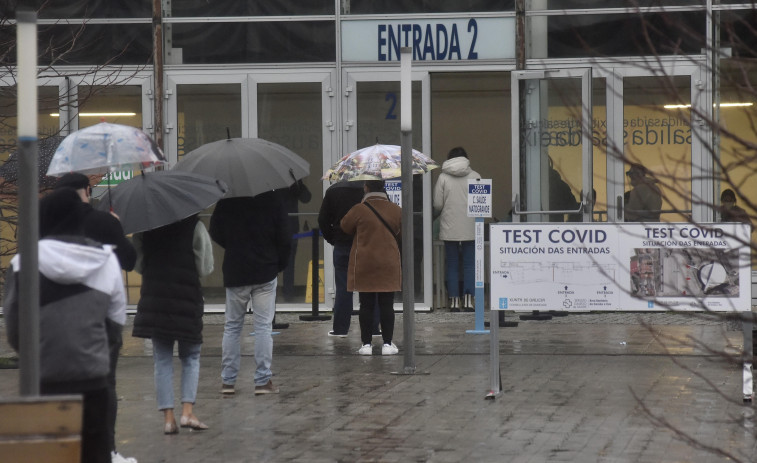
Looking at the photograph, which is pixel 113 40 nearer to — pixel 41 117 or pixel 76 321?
pixel 41 117

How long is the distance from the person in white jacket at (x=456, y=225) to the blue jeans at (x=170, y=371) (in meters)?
7.56

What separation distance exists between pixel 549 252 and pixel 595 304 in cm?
50

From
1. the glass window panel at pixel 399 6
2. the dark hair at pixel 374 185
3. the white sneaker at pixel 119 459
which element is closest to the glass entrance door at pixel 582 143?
the glass window panel at pixel 399 6

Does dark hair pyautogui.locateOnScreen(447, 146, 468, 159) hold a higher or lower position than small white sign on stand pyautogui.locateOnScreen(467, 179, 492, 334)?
higher

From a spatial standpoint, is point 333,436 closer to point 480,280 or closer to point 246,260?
point 246,260

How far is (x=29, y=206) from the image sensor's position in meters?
4.77

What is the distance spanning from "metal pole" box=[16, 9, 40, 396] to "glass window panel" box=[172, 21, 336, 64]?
36.9 feet

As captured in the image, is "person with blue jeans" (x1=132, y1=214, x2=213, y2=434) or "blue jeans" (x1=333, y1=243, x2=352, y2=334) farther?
"blue jeans" (x1=333, y1=243, x2=352, y2=334)

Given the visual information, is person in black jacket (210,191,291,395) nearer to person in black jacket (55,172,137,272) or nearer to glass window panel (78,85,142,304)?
person in black jacket (55,172,137,272)

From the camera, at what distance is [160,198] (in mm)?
8047

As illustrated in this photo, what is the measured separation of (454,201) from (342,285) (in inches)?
119

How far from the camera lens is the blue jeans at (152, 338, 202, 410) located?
816 cm

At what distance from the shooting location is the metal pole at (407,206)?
35.1 feet

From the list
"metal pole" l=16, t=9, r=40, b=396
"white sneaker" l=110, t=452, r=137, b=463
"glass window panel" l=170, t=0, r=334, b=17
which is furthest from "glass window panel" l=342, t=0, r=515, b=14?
"metal pole" l=16, t=9, r=40, b=396
